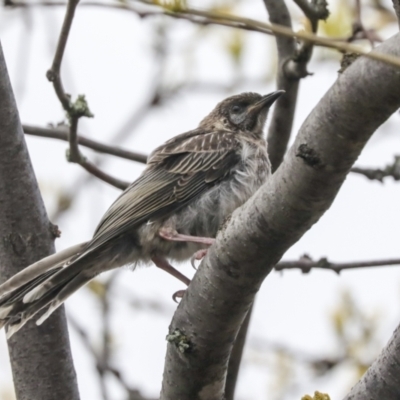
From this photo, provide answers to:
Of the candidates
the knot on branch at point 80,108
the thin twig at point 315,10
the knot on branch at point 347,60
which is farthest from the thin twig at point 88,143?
the knot on branch at point 347,60

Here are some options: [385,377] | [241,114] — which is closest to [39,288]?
[385,377]

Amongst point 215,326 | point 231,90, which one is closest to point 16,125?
point 215,326

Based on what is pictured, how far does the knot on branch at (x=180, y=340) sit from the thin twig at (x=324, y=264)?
1468 millimetres

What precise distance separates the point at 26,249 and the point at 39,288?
309 mm

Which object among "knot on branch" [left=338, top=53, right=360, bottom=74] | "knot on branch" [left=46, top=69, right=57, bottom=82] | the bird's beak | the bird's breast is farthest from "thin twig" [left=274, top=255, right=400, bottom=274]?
"knot on branch" [left=338, top=53, right=360, bottom=74]

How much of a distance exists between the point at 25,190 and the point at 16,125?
0.32 metres

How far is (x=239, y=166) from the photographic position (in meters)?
5.14

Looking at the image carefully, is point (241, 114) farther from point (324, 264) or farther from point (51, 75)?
point (51, 75)

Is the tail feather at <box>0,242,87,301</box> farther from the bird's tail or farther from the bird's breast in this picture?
the bird's breast

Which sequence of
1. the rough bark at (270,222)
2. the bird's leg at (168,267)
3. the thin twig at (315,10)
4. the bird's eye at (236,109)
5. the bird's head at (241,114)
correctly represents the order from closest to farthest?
the rough bark at (270,222)
the thin twig at (315,10)
the bird's leg at (168,267)
the bird's head at (241,114)
the bird's eye at (236,109)

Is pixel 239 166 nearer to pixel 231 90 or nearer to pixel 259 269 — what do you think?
pixel 231 90

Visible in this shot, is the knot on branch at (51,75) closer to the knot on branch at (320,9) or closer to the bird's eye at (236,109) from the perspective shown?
the knot on branch at (320,9)

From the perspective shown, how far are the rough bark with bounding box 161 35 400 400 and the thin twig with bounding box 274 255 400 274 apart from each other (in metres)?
1.30

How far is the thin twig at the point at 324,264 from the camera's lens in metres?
4.40
